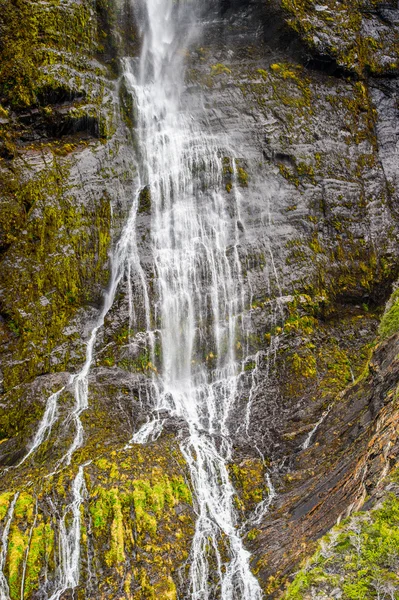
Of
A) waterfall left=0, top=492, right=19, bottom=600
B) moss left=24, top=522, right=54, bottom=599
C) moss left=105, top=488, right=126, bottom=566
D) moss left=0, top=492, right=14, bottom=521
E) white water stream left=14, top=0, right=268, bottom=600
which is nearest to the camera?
waterfall left=0, top=492, right=19, bottom=600

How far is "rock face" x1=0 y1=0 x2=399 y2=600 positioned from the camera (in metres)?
7.86

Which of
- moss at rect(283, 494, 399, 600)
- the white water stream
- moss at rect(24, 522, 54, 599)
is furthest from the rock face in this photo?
moss at rect(283, 494, 399, 600)

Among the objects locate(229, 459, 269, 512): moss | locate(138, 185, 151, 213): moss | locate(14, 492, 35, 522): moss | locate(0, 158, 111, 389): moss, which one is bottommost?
locate(229, 459, 269, 512): moss

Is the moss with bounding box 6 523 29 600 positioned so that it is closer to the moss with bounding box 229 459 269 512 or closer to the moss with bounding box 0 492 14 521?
the moss with bounding box 0 492 14 521

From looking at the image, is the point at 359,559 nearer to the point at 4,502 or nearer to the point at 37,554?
the point at 37,554

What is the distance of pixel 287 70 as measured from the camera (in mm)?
16781

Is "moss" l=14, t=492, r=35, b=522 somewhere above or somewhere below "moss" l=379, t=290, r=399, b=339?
A: below

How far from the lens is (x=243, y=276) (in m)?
13.5

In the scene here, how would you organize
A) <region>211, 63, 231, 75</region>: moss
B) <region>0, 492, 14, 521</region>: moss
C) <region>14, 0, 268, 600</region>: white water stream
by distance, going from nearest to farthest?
<region>0, 492, 14, 521</region>: moss
<region>14, 0, 268, 600</region>: white water stream
<region>211, 63, 231, 75</region>: moss

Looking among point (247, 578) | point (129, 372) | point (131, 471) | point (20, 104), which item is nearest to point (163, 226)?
point (129, 372)

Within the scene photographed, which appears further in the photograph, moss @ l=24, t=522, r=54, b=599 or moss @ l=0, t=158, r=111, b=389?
moss @ l=0, t=158, r=111, b=389

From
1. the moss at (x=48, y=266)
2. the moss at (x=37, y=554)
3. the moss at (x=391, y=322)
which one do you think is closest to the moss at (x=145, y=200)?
the moss at (x=48, y=266)

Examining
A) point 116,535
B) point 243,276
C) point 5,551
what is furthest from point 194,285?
point 5,551

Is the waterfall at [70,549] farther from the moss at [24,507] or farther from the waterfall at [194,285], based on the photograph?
the waterfall at [194,285]
